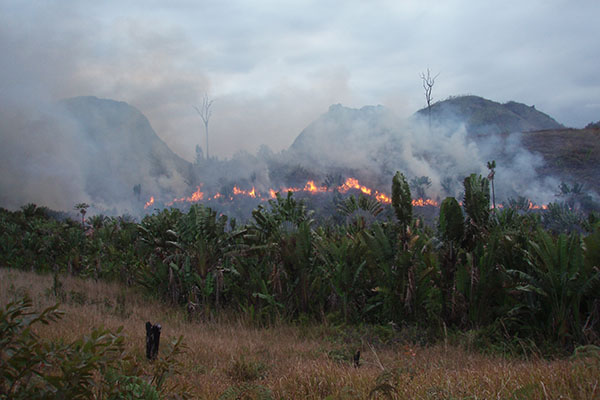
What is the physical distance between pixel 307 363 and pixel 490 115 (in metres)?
121

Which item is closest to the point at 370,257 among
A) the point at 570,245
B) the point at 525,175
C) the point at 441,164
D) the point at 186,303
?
the point at 570,245

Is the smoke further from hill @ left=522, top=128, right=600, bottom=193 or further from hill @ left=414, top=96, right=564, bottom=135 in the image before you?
hill @ left=414, top=96, right=564, bottom=135

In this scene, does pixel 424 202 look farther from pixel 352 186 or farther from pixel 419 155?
pixel 419 155

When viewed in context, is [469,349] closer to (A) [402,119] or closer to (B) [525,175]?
(B) [525,175]

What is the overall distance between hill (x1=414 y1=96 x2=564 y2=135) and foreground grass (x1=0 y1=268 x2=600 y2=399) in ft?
321

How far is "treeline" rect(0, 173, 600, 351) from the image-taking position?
5.86m

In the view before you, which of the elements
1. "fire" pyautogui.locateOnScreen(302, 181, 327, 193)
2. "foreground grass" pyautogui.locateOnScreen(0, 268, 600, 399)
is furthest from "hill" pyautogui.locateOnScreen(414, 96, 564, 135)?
"foreground grass" pyautogui.locateOnScreen(0, 268, 600, 399)

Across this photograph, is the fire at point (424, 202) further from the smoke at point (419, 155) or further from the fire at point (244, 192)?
the fire at point (244, 192)

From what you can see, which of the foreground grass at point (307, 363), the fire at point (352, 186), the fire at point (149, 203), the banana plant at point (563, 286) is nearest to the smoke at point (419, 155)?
the fire at point (352, 186)

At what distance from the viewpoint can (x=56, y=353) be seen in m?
1.98

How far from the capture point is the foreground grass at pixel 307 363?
308cm

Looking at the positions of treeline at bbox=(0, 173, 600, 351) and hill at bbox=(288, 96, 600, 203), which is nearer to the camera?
treeline at bbox=(0, 173, 600, 351)

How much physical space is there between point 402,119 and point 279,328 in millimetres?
62847

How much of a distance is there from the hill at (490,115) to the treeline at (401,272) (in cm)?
9580
